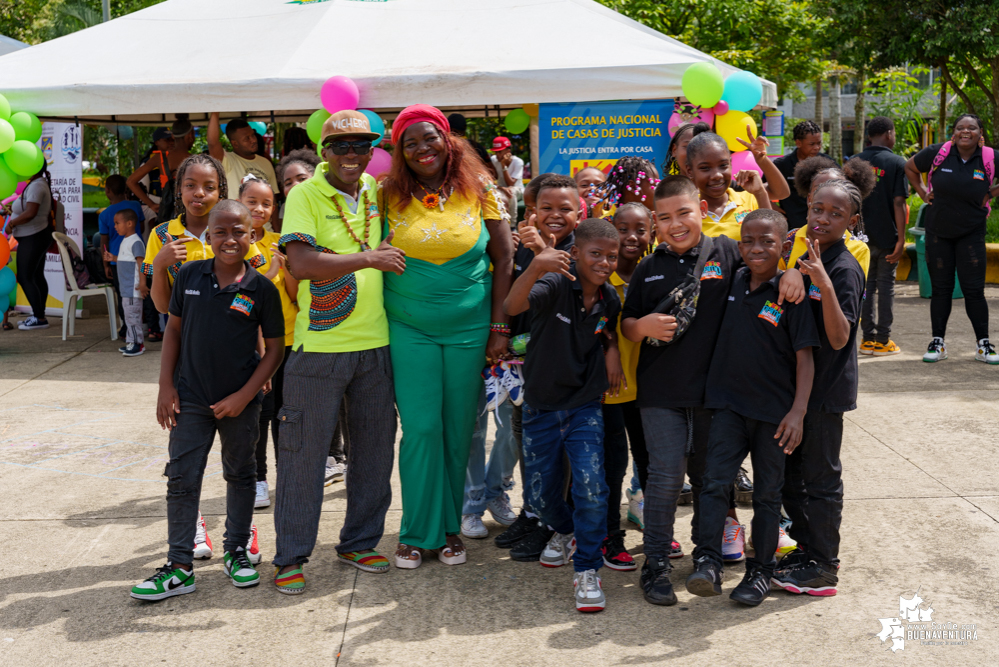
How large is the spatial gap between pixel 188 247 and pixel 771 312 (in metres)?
2.50

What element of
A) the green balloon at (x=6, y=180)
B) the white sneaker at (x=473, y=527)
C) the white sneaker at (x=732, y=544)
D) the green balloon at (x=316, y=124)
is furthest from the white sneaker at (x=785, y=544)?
the green balloon at (x=6, y=180)

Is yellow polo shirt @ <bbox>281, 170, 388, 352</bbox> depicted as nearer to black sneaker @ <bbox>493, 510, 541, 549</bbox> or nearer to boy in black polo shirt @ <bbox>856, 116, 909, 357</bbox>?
black sneaker @ <bbox>493, 510, 541, 549</bbox>

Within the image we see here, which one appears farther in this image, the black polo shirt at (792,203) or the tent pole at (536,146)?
the tent pole at (536,146)

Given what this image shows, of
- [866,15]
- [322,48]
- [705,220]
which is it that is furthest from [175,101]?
[866,15]

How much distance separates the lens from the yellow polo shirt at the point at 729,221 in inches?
154

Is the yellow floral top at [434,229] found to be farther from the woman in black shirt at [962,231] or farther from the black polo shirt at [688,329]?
the woman in black shirt at [962,231]

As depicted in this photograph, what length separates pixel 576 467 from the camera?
3.63m

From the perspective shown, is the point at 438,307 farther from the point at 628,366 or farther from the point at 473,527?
the point at 473,527

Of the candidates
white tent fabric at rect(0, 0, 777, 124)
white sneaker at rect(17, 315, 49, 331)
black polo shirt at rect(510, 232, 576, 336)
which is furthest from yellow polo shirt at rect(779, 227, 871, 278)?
white sneaker at rect(17, 315, 49, 331)

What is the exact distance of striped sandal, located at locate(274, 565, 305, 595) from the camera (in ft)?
12.2

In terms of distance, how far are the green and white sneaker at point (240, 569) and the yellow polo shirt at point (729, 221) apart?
2351 mm

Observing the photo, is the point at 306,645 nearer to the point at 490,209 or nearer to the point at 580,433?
the point at 580,433

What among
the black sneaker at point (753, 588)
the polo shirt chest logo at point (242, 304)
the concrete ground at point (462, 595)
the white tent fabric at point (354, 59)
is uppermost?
the white tent fabric at point (354, 59)

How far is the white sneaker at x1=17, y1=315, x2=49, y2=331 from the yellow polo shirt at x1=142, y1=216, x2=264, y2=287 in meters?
6.78
